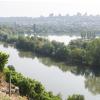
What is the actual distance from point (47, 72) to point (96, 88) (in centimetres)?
327

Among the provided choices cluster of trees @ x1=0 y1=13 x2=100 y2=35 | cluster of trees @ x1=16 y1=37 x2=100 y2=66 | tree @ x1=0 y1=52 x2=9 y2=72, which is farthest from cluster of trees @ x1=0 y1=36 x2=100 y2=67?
tree @ x1=0 y1=52 x2=9 y2=72

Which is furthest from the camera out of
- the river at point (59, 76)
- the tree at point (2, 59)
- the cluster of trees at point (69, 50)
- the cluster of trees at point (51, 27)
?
the cluster of trees at point (51, 27)

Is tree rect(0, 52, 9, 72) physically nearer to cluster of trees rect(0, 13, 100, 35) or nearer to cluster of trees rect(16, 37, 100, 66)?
cluster of trees rect(16, 37, 100, 66)

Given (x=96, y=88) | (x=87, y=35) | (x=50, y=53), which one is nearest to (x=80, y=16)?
(x=87, y=35)

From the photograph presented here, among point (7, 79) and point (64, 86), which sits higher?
point (7, 79)

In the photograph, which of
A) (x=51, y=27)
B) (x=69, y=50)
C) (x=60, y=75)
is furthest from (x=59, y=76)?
(x=51, y=27)

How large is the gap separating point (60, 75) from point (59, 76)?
0.27 m

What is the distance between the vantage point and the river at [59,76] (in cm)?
1145

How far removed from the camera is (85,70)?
50.0 ft

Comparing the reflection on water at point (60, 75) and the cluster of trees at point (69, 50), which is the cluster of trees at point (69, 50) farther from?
the reflection on water at point (60, 75)

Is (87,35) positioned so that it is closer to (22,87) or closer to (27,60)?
(27,60)

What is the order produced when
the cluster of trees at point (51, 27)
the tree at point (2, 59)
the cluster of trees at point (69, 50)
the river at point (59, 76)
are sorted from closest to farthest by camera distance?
1. the tree at point (2, 59)
2. the river at point (59, 76)
3. the cluster of trees at point (69, 50)
4. the cluster of trees at point (51, 27)

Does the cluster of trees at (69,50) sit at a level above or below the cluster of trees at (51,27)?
above

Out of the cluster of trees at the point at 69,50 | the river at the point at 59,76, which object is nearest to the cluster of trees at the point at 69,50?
the cluster of trees at the point at 69,50
